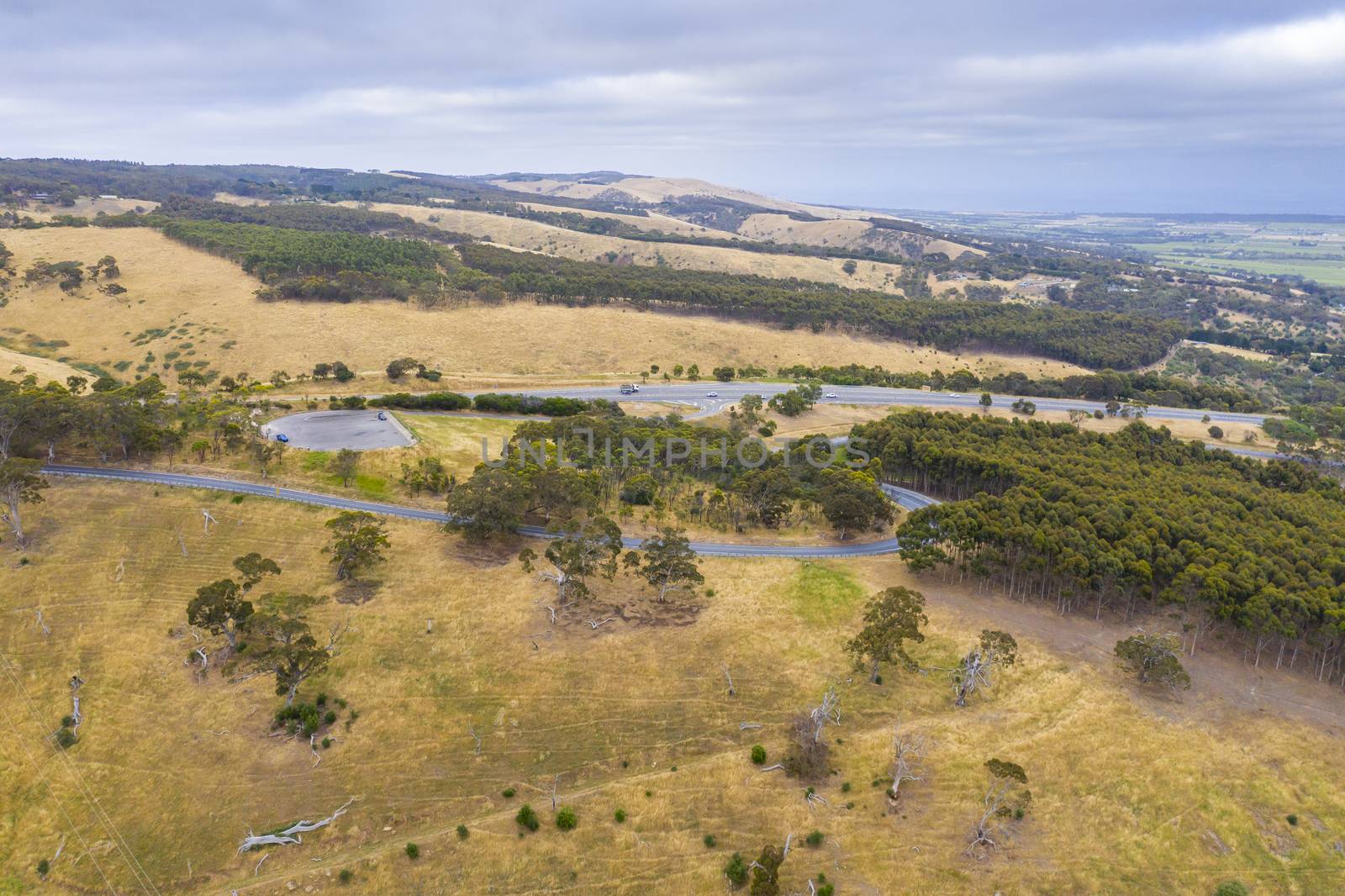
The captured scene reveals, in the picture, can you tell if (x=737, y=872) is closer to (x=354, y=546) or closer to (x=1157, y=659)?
(x=1157, y=659)

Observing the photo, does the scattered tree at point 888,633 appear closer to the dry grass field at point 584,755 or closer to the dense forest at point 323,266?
the dry grass field at point 584,755

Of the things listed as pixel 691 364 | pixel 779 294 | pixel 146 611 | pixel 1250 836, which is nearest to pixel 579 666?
pixel 146 611

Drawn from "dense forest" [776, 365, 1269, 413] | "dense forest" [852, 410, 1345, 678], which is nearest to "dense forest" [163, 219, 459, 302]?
A: "dense forest" [776, 365, 1269, 413]

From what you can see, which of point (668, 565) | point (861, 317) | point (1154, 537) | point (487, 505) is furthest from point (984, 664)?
point (861, 317)

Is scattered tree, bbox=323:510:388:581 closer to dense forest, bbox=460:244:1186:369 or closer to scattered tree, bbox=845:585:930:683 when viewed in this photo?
scattered tree, bbox=845:585:930:683

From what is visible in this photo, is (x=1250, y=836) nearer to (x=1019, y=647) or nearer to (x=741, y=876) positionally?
(x=1019, y=647)

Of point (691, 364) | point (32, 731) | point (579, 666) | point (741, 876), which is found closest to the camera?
point (741, 876)
